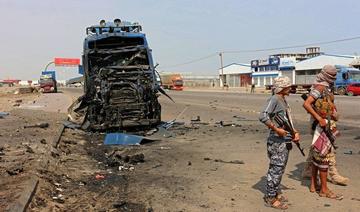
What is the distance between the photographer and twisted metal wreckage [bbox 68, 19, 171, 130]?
15.0m

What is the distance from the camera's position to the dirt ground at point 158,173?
6.27 metres

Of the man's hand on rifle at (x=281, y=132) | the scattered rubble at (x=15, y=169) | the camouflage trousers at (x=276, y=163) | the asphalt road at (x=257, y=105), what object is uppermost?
the man's hand on rifle at (x=281, y=132)

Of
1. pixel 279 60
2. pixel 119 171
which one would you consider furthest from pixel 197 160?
pixel 279 60

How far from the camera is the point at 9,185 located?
688 centimetres

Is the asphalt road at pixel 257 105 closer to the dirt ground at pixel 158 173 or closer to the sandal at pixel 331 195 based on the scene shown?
the dirt ground at pixel 158 173

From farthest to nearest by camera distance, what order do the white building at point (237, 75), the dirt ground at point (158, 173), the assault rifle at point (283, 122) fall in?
1. the white building at point (237, 75)
2. the dirt ground at point (158, 173)
3. the assault rifle at point (283, 122)

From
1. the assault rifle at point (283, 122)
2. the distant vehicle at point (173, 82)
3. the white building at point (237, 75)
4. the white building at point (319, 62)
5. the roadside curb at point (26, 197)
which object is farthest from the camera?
the white building at point (237, 75)

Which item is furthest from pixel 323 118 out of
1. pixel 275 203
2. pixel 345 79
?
pixel 345 79

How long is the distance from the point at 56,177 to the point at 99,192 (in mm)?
1305

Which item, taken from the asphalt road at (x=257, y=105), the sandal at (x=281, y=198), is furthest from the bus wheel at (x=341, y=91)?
the sandal at (x=281, y=198)

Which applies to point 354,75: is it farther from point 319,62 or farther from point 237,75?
point 237,75

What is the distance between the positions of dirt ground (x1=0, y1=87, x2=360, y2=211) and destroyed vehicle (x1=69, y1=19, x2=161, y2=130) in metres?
1.22

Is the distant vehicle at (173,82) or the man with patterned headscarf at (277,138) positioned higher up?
the man with patterned headscarf at (277,138)

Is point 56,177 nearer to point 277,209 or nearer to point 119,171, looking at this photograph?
point 119,171
